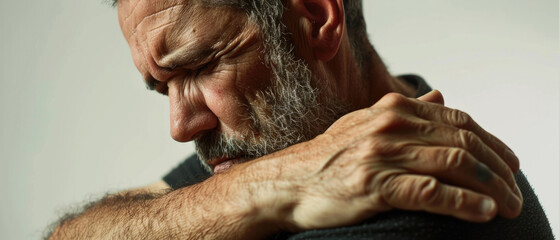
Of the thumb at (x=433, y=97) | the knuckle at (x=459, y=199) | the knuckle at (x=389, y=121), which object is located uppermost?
the knuckle at (x=389, y=121)

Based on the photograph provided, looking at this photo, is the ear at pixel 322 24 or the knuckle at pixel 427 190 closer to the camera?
the knuckle at pixel 427 190

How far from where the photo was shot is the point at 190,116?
4.12 ft

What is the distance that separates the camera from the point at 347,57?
56.1 inches

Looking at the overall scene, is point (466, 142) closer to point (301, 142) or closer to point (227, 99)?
point (301, 142)

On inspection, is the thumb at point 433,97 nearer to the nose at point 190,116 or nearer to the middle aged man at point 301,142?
the middle aged man at point 301,142

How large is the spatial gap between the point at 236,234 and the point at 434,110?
40cm

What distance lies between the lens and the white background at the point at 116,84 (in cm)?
218

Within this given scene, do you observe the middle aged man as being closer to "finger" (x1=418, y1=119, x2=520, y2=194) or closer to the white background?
"finger" (x1=418, y1=119, x2=520, y2=194)

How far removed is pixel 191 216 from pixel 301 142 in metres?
0.30

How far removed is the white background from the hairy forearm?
1089 millimetres

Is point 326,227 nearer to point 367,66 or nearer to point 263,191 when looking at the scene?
point 263,191

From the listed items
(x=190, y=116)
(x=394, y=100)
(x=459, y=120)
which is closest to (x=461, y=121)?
(x=459, y=120)

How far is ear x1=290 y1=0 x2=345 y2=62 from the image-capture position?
1.28m

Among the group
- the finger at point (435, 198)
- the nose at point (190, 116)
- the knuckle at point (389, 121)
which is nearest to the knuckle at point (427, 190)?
the finger at point (435, 198)
